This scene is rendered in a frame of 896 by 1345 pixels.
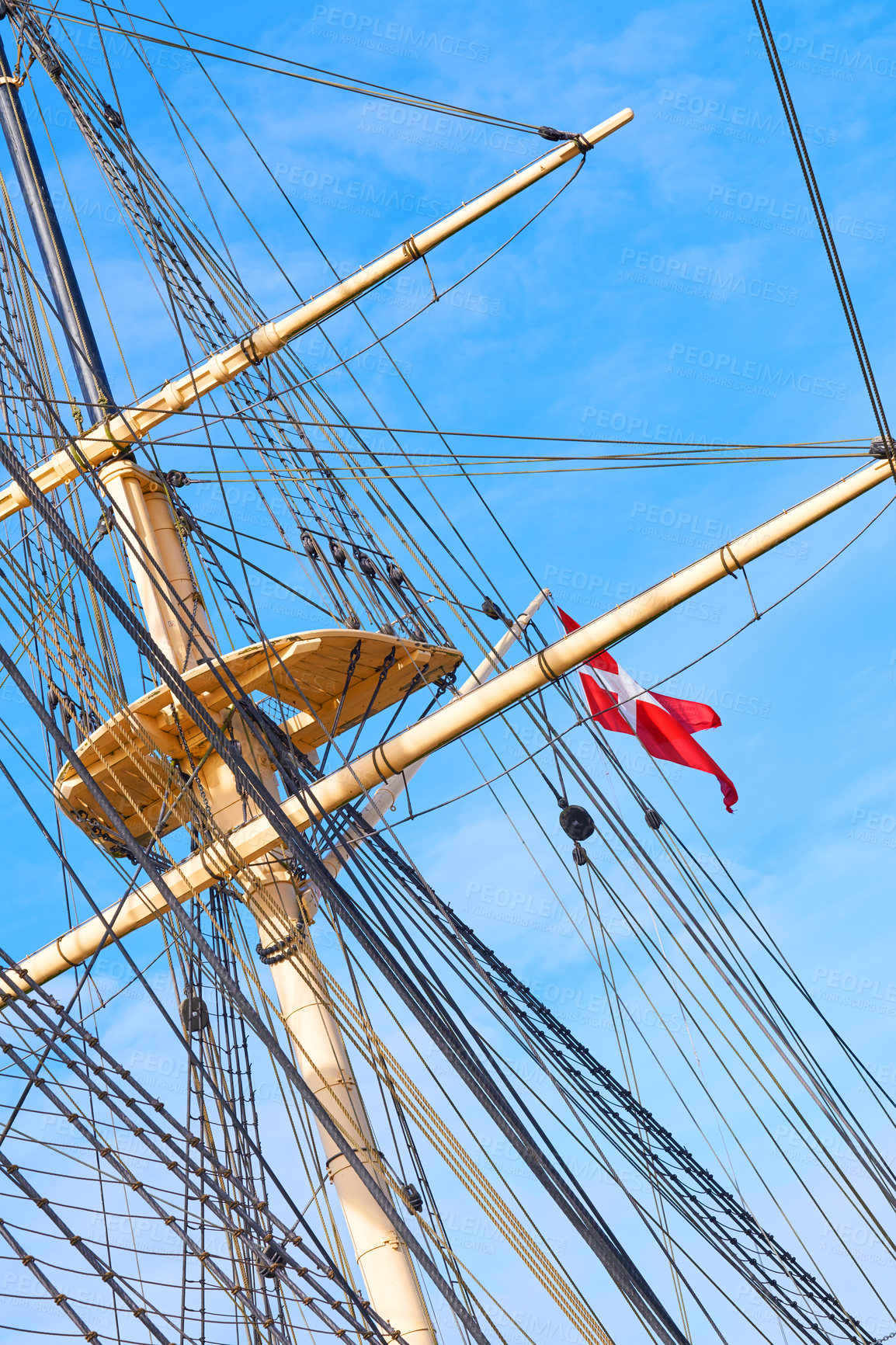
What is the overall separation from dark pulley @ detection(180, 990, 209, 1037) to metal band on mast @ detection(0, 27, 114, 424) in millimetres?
5468

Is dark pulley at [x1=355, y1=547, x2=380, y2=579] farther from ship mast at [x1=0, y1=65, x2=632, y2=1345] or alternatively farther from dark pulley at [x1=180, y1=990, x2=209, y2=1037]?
dark pulley at [x1=180, y1=990, x2=209, y2=1037]

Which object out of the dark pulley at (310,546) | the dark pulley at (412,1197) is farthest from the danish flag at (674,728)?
the dark pulley at (412,1197)

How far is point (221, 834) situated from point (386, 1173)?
278 centimetres

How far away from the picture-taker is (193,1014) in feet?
42.9

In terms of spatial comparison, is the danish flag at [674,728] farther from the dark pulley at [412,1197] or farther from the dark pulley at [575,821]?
the dark pulley at [412,1197]

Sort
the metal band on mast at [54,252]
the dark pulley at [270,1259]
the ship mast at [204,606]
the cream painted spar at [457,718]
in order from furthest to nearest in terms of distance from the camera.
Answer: the metal band on mast at [54,252] → the cream painted spar at [457,718] → the ship mast at [204,606] → the dark pulley at [270,1259]

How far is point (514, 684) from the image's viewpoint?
1198 cm

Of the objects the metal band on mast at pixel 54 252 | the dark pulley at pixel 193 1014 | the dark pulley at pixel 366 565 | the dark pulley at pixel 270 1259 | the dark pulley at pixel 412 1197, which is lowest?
the dark pulley at pixel 270 1259

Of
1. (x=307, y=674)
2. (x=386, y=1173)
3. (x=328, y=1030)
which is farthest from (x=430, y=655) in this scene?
(x=386, y=1173)

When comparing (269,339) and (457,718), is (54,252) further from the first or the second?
(457,718)

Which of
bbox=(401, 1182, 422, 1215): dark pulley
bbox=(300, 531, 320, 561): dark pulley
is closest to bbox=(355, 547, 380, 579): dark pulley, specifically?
bbox=(300, 531, 320, 561): dark pulley

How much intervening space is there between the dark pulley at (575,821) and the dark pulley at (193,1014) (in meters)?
3.45

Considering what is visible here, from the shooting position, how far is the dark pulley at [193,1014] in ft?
42.6

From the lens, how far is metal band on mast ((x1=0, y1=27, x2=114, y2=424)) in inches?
580
